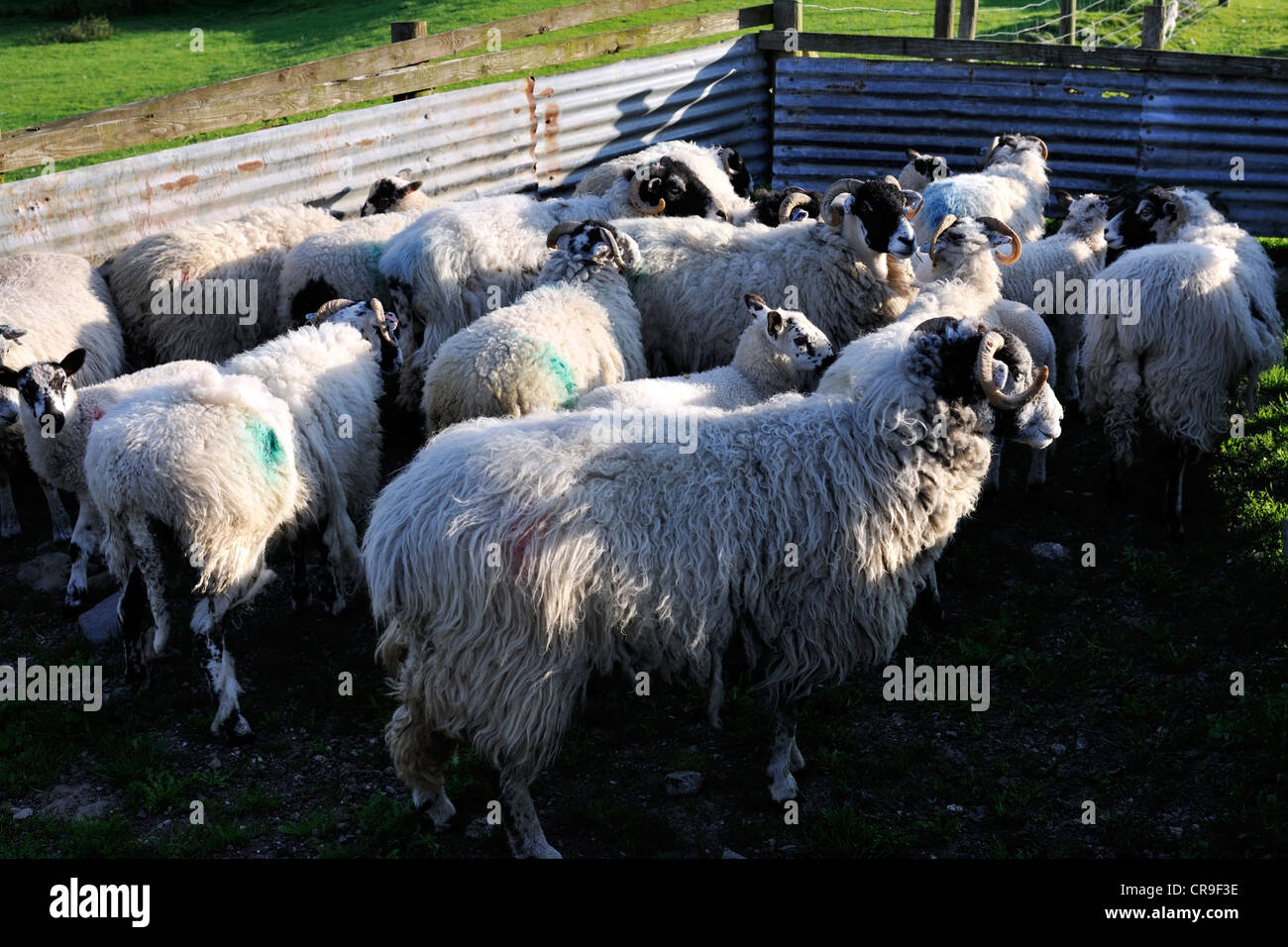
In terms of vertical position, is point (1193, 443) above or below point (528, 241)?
below

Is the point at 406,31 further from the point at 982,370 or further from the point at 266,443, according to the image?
the point at 982,370

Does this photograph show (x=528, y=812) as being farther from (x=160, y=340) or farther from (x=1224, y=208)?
(x=1224, y=208)

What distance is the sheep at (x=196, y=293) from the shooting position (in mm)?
7910

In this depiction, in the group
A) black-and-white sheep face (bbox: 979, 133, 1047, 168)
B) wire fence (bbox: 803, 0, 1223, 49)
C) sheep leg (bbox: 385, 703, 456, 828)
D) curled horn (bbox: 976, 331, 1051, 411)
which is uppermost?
wire fence (bbox: 803, 0, 1223, 49)

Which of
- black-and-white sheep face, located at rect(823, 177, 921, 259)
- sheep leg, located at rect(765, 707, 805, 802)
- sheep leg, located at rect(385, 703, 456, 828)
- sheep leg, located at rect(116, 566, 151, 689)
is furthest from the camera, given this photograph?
black-and-white sheep face, located at rect(823, 177, 921, 259)

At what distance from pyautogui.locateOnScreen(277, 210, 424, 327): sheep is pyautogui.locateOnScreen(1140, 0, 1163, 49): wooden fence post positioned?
33.6ft

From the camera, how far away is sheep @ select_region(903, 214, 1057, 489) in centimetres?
698

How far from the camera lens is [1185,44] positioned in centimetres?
1889

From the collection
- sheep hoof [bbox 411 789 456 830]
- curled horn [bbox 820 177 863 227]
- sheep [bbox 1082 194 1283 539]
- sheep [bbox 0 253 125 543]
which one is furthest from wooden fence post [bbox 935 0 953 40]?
sheep hoof [bbox 411 789 456 830]

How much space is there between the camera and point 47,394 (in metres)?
6.33

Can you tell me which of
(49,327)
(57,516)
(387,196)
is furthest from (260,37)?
(57,516)

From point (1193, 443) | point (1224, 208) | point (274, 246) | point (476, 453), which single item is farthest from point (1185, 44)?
point (476, 453)

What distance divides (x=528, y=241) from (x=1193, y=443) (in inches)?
174

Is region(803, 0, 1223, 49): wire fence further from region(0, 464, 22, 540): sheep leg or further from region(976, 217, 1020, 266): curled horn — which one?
region(0, 464, 22, 540): sheep leg
